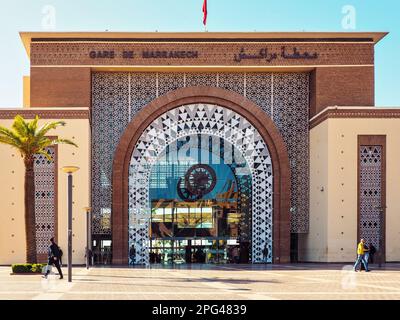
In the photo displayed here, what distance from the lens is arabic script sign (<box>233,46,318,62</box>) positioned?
117 feet

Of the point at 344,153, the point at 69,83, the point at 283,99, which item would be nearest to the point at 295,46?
the point at 283,99

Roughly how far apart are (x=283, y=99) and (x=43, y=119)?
11.8 metres

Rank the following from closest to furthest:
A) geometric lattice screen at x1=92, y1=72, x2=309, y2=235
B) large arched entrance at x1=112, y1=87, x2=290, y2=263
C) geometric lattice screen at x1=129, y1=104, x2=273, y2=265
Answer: large arched entrance at x1=112, y1=87, x2=290, y2=263
geometric lattice screen at x1=129, y1=104, x2=273, y2=265
geometric lattice screen at x1=92, y1=72, x2=309, y2=235

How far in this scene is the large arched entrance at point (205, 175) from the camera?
117ft

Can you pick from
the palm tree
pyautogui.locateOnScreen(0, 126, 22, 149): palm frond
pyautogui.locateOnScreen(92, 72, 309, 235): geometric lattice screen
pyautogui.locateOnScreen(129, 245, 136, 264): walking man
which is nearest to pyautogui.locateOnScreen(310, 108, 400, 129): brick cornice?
pyautogui.locateOnScreen(92, 72, 309, 235): geometric lattice screen

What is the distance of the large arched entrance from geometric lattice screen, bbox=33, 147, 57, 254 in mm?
3256

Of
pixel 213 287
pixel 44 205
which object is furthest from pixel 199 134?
pixel 213 287

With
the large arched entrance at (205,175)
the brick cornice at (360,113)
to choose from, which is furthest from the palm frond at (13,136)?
the brick cornice at (360,113)

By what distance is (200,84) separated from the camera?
3641cm

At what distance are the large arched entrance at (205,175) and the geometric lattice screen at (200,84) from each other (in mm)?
664

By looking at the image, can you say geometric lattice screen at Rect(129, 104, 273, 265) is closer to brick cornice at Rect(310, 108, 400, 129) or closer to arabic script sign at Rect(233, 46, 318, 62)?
arabic script sign at Rect(233, 46, 318, 62)

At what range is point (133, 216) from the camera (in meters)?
35.6

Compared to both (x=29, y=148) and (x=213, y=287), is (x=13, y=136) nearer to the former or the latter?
(x=29, y=148)
